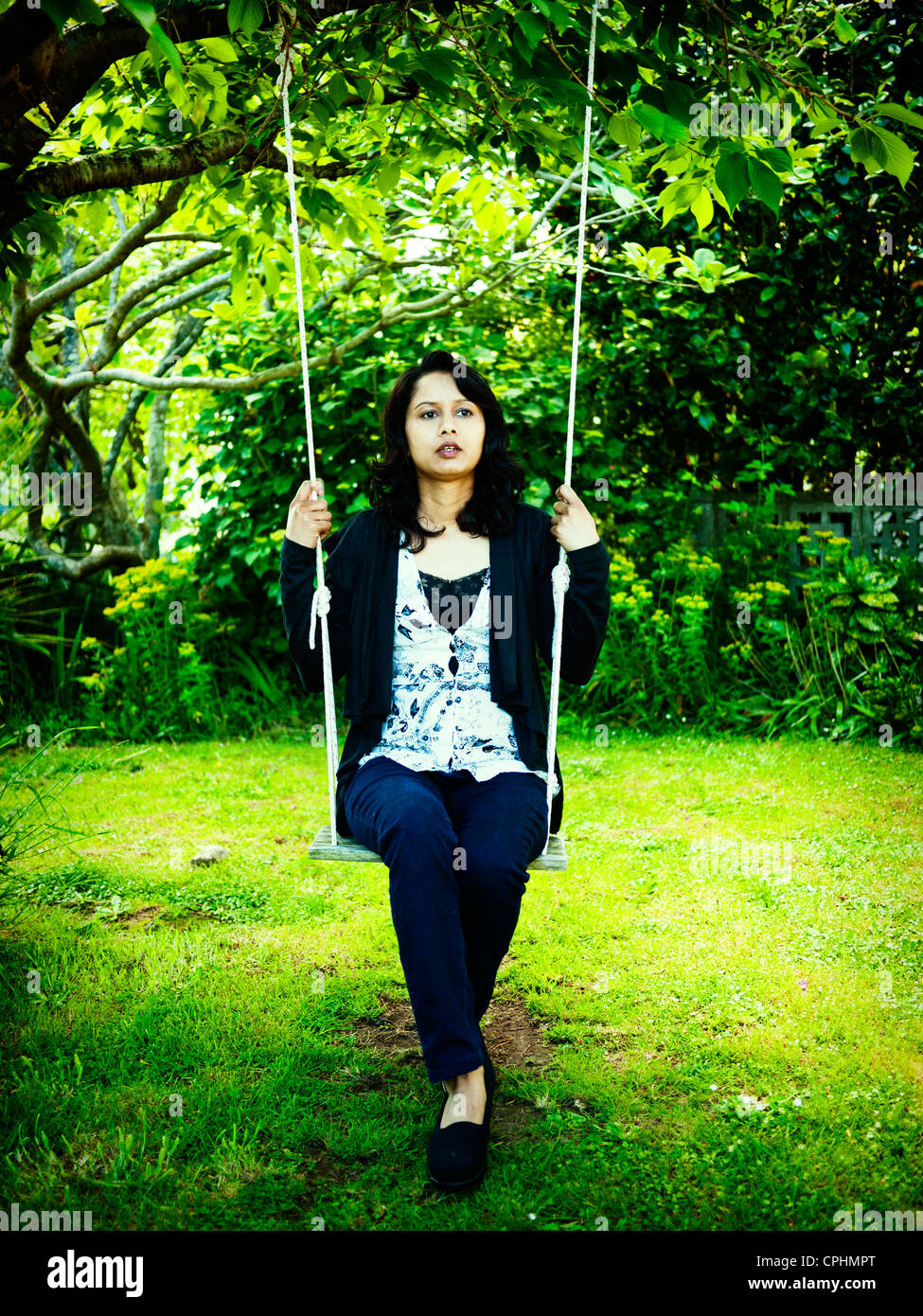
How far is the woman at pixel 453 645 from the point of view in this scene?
2.10 meters

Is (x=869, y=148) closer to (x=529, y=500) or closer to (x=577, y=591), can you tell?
(x=577, y=591)

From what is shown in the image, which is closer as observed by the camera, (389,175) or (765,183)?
(765,183)

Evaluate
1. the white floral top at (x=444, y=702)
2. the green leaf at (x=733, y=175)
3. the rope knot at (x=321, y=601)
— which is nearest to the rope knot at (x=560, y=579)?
the white floral top at (x=444, y=702)

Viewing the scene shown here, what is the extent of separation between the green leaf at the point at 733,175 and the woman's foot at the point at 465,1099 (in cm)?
175

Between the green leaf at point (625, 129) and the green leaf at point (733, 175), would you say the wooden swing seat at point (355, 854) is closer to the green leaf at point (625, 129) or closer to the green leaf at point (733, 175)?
the green leaf at point (733, 175)

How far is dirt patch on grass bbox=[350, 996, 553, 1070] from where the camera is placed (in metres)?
2.49

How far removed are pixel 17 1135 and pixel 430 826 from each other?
3.48 ft

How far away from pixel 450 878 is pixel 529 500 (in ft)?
12.4

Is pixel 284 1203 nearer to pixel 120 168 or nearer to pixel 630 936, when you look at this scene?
pixel 630 936

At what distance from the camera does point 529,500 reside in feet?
18.3

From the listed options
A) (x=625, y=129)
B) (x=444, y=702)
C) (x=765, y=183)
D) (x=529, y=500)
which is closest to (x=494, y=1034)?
(x=444, y=702)

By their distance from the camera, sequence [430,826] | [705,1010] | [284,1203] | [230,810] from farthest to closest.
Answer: [230,810]
[705,1010]
[430,826]
[284,1203]
